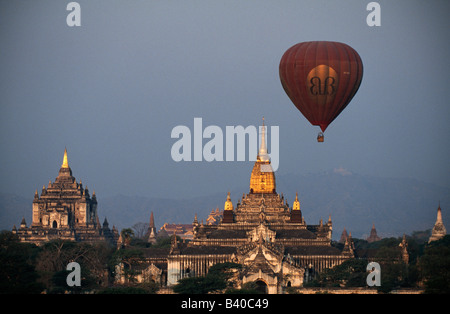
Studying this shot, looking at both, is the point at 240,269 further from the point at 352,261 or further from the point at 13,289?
the point at 13,289

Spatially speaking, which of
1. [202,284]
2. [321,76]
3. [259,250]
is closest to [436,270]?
[321,76]

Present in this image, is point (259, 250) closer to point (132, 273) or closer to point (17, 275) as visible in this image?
point (132, 273)

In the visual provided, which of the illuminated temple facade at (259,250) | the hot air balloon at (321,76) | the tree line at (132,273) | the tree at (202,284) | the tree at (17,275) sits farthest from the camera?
the illuminated temple facade at (259,250)

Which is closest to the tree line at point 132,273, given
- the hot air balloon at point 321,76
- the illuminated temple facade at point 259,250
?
the illuminated temple facade at point 259,250

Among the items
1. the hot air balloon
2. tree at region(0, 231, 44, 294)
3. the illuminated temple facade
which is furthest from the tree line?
the hot air balloon

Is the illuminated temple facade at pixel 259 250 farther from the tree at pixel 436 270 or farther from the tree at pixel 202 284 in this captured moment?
the tree at pixel 436 270

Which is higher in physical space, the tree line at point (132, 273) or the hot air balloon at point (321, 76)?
the hot air balloon at point (321, 76)
